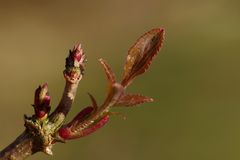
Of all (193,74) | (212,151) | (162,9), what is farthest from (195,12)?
(212,151)

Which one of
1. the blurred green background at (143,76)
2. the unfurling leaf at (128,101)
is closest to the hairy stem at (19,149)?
the unfurling leaf at (128,101)

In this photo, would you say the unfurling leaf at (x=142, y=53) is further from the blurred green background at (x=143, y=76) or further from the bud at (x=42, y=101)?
the blurred green background at (x=143, y=76)

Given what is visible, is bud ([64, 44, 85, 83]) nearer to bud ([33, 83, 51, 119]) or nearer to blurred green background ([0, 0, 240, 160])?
bud ([33, 83, 51, 119])

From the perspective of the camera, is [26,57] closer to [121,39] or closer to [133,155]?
[121,39]

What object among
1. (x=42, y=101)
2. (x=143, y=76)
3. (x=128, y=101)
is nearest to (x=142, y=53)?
(x=128, y=101)

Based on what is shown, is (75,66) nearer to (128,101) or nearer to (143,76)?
(128,101)
